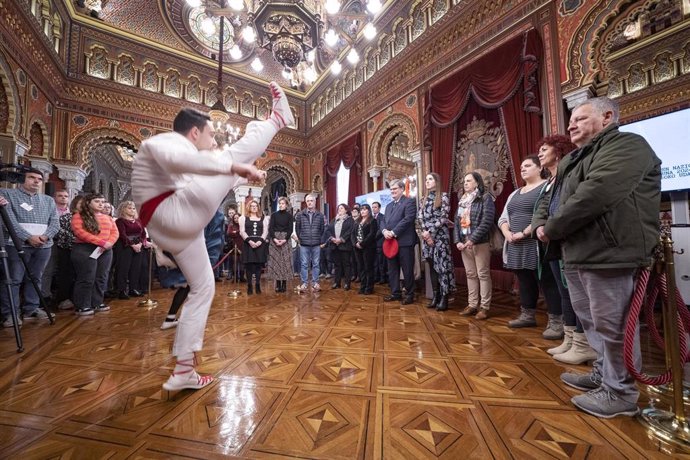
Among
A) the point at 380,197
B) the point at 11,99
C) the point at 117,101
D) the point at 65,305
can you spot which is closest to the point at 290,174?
the point at 380,197

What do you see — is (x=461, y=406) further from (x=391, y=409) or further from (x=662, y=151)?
(x=662, y=151)

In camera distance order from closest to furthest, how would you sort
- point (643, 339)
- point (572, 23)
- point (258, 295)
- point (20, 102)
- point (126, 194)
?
1. point (643, 339)
2. point (572, 23)
3. point (258, 295)
4. point (20, 102)
5. point (126, 194)

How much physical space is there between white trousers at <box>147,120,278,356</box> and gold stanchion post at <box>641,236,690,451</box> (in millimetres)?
1871

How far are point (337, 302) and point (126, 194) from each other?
15583 mm

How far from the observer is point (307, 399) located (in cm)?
138

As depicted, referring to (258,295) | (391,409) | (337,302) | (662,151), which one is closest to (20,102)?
(258,295)

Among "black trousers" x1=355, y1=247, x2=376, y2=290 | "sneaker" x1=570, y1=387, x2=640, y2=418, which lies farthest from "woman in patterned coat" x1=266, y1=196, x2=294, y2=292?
"sneaker" x1=570, y1=387, x2=640, y2=418

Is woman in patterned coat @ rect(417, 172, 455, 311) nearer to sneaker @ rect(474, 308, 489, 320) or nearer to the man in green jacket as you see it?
sneaker @ rect(474, 308, 489, 320)

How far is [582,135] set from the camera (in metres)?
1.45

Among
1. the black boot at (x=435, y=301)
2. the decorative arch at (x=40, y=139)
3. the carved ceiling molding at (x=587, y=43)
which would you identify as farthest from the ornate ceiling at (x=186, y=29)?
the black boot at (x=435, y=301)

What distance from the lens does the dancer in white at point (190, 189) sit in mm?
1182

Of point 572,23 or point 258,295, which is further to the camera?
point 258,295

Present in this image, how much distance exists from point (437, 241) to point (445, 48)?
4374 mm

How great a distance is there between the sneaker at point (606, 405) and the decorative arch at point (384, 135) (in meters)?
5.94
